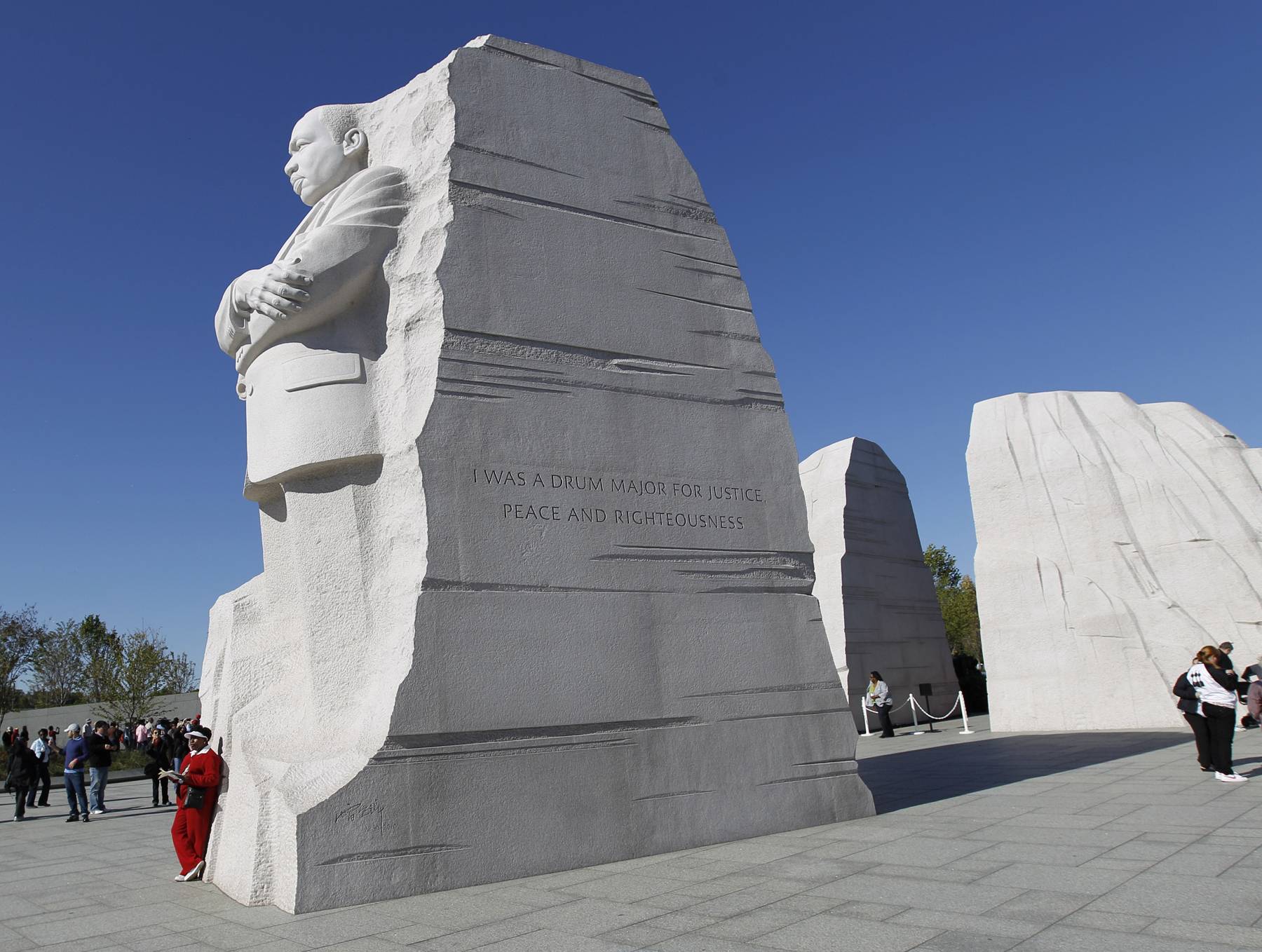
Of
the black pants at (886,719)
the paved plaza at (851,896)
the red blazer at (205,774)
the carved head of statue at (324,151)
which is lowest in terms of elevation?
the paved plaza at (851,896)

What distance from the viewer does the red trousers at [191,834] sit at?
655 cm

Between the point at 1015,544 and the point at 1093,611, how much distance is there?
150cm

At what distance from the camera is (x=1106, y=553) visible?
14.1 meters

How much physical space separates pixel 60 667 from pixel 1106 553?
139 feet

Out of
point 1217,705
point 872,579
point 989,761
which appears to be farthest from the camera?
point 872,579

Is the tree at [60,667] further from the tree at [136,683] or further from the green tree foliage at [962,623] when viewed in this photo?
the green tree foliage at [962,623]

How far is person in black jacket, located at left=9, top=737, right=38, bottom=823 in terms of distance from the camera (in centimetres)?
1324

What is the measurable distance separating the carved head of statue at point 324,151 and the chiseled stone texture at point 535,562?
0.23 meters

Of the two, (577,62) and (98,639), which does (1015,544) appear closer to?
(577,62)

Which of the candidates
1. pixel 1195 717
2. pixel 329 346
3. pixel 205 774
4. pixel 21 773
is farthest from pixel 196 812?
pixel 21 773

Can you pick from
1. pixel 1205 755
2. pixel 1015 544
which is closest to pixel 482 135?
pixel 1205 755

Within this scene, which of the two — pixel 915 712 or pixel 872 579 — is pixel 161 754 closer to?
pixel 915 712

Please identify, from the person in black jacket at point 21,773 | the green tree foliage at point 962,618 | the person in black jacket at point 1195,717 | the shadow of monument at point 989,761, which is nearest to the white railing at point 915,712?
the shadow of monument at point 989,761

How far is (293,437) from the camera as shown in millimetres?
6395
